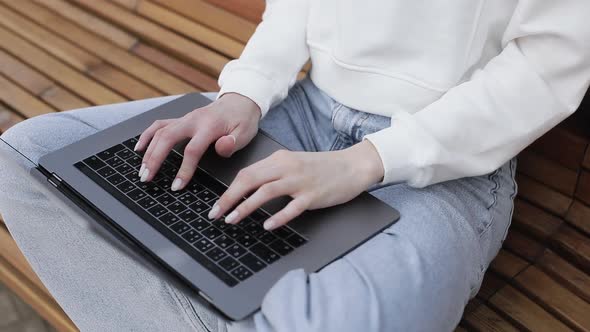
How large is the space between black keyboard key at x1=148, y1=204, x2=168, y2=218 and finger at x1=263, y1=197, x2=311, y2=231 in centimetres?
15

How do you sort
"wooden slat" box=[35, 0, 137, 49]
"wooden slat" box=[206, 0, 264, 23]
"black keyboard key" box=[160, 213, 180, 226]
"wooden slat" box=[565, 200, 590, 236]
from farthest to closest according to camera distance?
"wooden slat" box=[35, 0, 137, 49], "wooden slat" box=[206, 0, 264, 23], "wooden slat" box=[565, 200, 590, 236], "black keyboard key" box=[160, 213, 180, 226]

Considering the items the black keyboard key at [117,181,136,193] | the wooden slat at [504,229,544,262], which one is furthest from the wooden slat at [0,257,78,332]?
the wooden slat at [504,229,544,262]

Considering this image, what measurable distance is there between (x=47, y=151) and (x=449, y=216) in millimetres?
619

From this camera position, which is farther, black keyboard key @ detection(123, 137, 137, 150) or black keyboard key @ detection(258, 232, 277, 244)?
black keyboard key @ detection(123, 137, 137, 150)

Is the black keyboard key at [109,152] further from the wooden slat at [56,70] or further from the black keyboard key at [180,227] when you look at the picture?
the wooden slat at [56,70]

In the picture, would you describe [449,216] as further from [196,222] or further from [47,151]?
[47,151]

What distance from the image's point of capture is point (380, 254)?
976 millimetres

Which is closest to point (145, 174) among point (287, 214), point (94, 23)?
point (287, 214)

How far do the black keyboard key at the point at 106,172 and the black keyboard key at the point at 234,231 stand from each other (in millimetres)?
215

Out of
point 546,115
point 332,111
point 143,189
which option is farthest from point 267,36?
point 546,115

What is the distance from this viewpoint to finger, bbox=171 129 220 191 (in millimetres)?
1085

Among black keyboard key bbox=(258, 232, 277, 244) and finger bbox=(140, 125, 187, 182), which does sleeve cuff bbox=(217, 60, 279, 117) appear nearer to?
finger bbox=(140, 125, 187, 182)

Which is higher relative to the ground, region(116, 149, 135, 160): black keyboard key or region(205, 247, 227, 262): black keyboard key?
region(205, 247, 227, 262): black keyboard key

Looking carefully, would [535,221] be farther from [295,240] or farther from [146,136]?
Result: [146,136]
